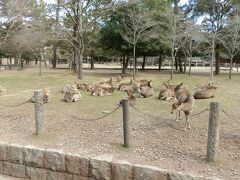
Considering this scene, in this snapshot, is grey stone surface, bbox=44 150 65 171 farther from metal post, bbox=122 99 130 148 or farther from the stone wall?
metal post, bbox=122 99 130 148

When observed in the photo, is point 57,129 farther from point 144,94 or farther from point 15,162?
point 144,94

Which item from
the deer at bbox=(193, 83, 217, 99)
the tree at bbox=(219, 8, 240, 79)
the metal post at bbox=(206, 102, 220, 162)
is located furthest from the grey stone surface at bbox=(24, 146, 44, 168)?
the tree at bbox=(219, 8, 240, 79)

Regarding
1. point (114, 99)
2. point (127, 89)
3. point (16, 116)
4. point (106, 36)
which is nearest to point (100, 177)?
point (16, 116)

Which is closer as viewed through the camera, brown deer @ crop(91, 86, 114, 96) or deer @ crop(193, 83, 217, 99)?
deer @ crop(193, 83, 217, 99)

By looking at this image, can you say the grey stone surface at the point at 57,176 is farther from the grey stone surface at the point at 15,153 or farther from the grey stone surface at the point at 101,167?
the grey stone surface at the point at 15,153

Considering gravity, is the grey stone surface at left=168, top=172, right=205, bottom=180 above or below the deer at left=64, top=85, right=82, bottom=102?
below

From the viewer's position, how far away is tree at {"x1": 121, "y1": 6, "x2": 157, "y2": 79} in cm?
2098

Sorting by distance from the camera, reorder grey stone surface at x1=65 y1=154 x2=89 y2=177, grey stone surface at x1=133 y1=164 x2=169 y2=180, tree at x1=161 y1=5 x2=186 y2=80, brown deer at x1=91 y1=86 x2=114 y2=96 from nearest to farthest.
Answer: grey stone surface at x1=133 y1=164 x2=169 y2=180 < grey stone surface at x1=65 y1=154 x2=89 y2=177 < brown deer at x1=91 y1=86 x2=114 y2=96 < tree at x1=161 y1=5 x2=186 y2=80

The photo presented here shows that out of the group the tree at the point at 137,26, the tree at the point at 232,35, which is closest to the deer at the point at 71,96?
the tree at the point at 137,26

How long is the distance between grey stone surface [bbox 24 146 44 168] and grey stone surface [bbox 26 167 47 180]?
0.27ft

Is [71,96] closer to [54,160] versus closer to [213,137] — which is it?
[54,160]

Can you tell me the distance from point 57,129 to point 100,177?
1956 millimetres

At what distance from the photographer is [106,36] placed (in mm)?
24094

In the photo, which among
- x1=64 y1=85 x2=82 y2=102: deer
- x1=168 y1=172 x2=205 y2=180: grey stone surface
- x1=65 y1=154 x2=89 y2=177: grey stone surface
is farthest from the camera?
x1=64 y1=85 x2=82 y2=102: deer
